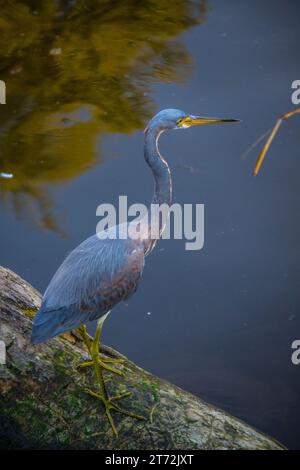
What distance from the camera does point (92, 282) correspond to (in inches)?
105

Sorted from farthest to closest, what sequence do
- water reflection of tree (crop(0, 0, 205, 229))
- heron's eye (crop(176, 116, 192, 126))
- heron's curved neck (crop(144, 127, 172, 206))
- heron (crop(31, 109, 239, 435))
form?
water reflection of tree (crop(0, 0, 205, 229))
heron's eye (crop(176, 116, 192, 126))
heron's curved neck (crop(144, 127, 172, 206))
heron (crop(31, 109, 239, 435))

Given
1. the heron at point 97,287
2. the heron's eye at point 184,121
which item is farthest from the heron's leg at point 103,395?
the heron's eye at point 184,121

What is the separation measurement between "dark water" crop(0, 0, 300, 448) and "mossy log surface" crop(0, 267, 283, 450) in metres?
0.82

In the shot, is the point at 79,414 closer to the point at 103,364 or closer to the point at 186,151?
the point at 103,364

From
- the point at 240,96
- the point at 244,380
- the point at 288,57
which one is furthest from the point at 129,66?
the point at 244,380

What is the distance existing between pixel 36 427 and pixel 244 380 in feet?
5.16

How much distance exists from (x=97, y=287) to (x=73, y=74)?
3336 mm

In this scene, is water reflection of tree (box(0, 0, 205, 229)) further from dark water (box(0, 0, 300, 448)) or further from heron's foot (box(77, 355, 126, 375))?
heron's foot (box(77, 355, 126, 375))

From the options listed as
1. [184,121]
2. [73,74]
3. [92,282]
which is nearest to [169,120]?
[184,121]

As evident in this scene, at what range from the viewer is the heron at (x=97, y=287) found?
2.48 m

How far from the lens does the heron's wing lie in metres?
2.58

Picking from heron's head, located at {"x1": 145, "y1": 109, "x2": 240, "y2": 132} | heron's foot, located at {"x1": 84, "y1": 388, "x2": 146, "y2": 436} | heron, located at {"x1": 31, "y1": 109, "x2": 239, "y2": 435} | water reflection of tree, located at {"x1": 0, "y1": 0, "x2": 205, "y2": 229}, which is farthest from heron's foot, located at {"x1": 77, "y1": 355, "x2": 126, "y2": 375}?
water reflection of tree, located at {"x1": 0, "y1": 0, "x2": 205, "y2": 229}

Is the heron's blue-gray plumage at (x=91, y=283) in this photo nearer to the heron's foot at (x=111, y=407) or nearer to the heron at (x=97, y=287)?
the heron at (x=97, y=287)
